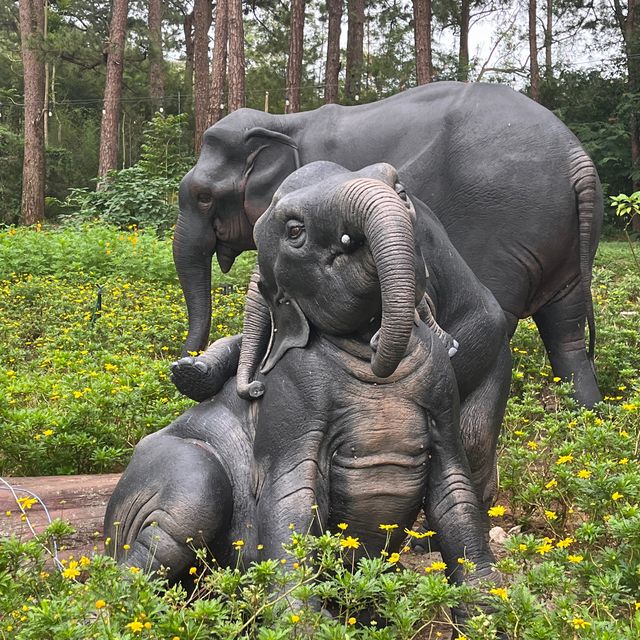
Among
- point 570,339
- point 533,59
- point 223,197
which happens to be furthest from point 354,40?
point 570,339

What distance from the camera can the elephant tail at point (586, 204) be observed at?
4777 millimetres

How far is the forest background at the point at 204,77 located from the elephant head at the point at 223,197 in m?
8.35

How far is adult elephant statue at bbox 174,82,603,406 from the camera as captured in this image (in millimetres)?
4684

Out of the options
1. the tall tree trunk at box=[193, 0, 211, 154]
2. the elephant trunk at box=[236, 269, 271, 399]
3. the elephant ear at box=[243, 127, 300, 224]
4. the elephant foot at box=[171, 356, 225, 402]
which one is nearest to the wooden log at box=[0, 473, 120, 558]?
the elephant foot at box=[171, 356, 225, 402]

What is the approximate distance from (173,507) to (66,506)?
1590mm

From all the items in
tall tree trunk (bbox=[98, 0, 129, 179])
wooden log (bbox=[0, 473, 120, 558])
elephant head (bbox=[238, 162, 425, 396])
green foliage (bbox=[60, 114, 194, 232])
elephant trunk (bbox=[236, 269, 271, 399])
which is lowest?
wooden log (bbox=[0, 473, 120, 558])

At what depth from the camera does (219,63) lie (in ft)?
48.5

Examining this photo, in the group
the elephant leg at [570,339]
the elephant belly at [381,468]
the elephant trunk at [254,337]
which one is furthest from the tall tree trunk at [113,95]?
the elephant belly at [381,468]

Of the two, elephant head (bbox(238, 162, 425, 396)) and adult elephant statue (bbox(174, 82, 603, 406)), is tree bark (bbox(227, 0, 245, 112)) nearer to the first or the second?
adult elephant statue (bbox(174, 82, 603, 406))

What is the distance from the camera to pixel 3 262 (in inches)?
→ 437

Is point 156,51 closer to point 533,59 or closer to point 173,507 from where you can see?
point 533,59

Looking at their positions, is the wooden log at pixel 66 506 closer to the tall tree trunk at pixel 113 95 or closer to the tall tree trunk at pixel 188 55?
the tall tree trunk at pixel 113 95

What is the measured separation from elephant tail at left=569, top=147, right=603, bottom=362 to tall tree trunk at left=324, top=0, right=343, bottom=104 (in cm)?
1387

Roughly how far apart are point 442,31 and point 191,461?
79.7 ft
